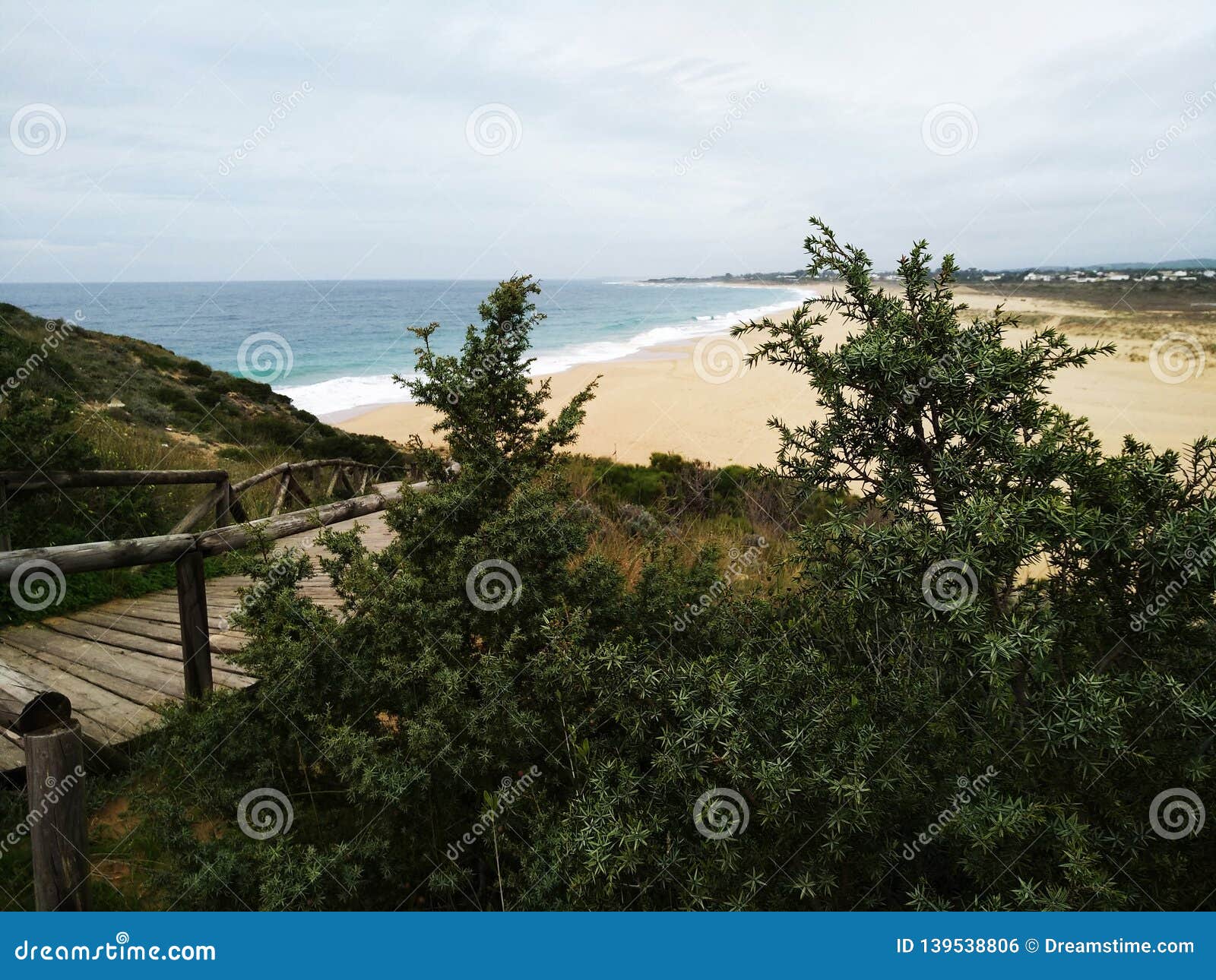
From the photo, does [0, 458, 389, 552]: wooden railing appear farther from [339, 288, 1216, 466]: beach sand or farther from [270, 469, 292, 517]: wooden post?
[339, 288, 1216, 466]: beach sand

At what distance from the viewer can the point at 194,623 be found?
3613 millimetres

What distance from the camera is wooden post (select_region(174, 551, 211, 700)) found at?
3.57 meters

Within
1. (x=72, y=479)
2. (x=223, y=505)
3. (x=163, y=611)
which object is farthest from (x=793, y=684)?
(x=72, y=479)

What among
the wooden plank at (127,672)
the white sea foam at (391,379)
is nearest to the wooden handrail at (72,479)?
the wooden plank at (127,672)

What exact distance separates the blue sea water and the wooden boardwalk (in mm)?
8526

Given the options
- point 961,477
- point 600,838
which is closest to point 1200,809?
point 961,477

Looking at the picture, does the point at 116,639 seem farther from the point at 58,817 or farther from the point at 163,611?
the point at 58,817

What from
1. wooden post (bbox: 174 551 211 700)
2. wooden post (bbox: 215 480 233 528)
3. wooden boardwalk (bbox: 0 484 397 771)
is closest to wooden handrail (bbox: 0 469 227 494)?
wooden post (bbox: 215 480 233 528)

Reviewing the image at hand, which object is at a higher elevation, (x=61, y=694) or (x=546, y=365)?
(x=546, y=365)

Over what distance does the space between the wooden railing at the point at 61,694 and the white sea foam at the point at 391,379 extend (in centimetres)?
1486

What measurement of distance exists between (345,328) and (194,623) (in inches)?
1884

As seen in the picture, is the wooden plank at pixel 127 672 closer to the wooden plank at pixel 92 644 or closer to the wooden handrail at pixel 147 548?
the wooden plank at pixel 92 644

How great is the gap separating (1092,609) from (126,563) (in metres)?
3.89

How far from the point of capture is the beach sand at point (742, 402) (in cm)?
826
